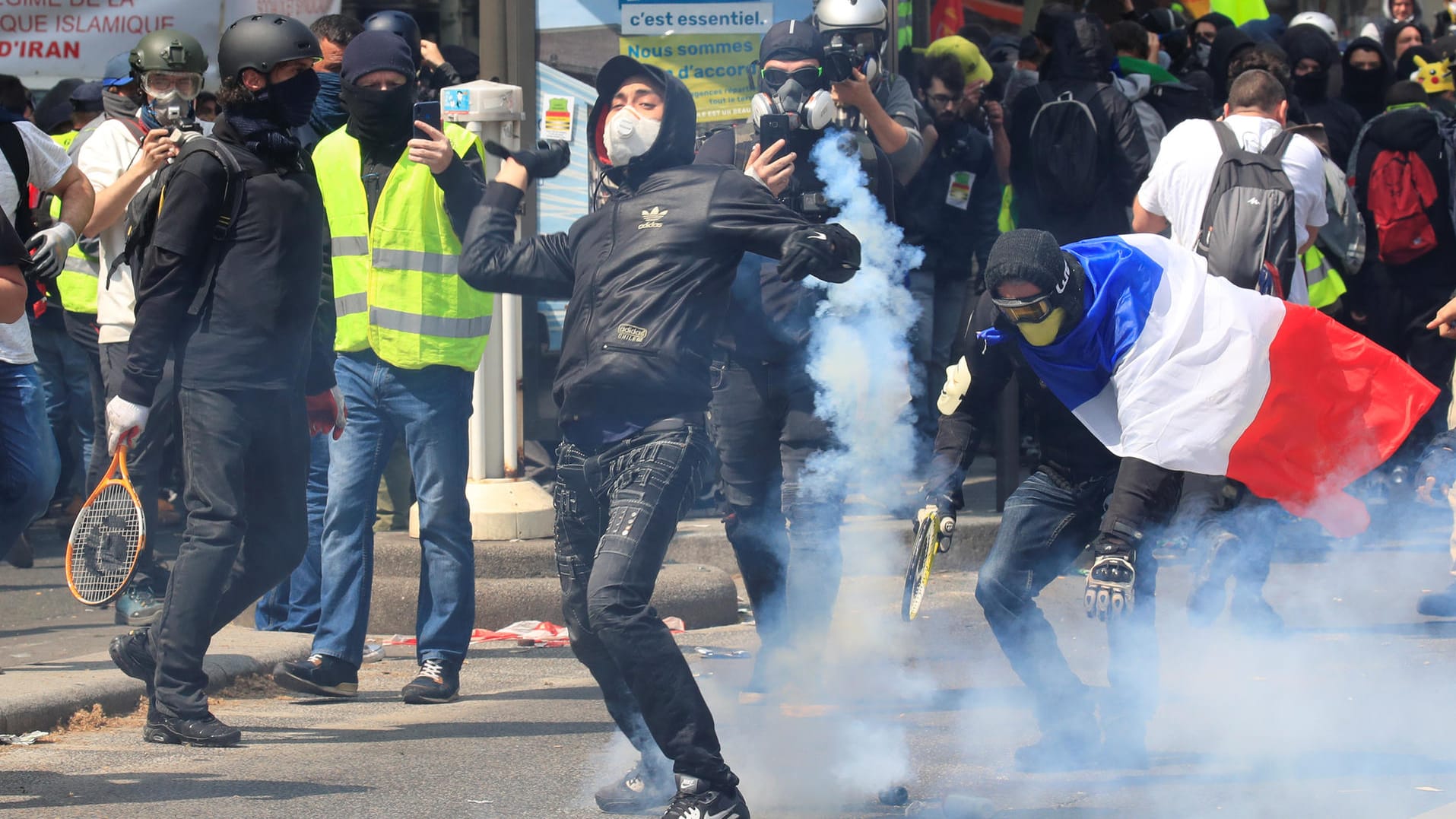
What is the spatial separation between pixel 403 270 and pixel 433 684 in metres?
1.32

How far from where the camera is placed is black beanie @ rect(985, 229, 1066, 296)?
14.5 feet

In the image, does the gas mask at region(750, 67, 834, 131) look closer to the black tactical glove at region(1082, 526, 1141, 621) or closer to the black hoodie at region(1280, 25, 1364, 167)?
the black tactical glove at region(1082, 526, 1141, 621)

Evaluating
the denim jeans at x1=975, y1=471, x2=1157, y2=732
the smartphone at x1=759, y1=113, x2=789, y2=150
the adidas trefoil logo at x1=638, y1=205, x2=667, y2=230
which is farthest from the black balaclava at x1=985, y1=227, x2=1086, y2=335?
the smartphone at x1=759, y1=113, x2=789, y2=150

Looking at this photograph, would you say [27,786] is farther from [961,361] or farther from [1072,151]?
[1072,151]

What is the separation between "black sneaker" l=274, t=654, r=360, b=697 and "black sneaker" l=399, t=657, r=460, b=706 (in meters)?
0.19

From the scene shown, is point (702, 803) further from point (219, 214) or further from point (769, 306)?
point (219, 214)

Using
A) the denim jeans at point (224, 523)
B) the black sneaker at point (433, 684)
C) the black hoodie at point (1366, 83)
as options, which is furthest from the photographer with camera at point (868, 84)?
the black hoodie at point (1366, 83)

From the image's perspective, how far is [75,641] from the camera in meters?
6.54

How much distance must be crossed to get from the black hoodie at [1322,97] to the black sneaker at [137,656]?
638 cm

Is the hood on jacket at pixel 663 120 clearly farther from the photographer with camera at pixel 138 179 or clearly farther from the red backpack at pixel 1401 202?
the red backpack at pixel 1401 202

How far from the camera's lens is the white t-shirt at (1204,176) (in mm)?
6453

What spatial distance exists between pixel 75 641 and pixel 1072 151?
4612 mm

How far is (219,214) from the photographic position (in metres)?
5.05

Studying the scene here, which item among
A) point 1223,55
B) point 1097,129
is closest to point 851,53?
point 1097,129
